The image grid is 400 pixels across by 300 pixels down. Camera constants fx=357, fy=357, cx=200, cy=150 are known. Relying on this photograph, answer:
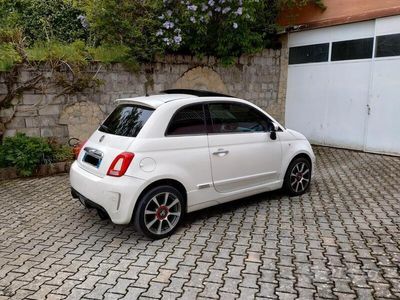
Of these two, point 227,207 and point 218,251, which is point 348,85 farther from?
point 218,251

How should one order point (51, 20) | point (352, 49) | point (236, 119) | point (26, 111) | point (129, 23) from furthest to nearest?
point (51, 20) → point (352, 49) → point (129, 23) → point (26, 111) → point (236, 119)

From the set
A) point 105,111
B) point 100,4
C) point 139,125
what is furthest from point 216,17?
point 139,125

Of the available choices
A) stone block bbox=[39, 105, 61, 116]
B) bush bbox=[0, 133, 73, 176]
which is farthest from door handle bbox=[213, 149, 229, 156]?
stone block bbox=[39, 105, 61, 116]

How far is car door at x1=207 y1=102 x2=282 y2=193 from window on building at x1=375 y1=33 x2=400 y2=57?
188 inches

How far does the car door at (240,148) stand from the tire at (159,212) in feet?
2.02

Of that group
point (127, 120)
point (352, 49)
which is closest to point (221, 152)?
point (127, 120)

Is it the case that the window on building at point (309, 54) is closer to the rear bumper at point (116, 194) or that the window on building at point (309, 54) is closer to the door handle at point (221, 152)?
the door handle at point (221, 152)

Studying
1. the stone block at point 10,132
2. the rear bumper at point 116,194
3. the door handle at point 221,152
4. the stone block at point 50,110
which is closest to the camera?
the rear bumper at point 116,194

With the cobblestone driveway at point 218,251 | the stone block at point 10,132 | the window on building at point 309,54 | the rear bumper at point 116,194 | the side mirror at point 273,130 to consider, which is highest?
the window on building at point 309,54

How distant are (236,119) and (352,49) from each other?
5.66 meters

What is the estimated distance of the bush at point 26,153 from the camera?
6.49m

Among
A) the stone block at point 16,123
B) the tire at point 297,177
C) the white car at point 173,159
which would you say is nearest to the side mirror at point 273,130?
the white car at point 173,159

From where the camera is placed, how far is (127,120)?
4.27 meters

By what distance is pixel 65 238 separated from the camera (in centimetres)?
410
